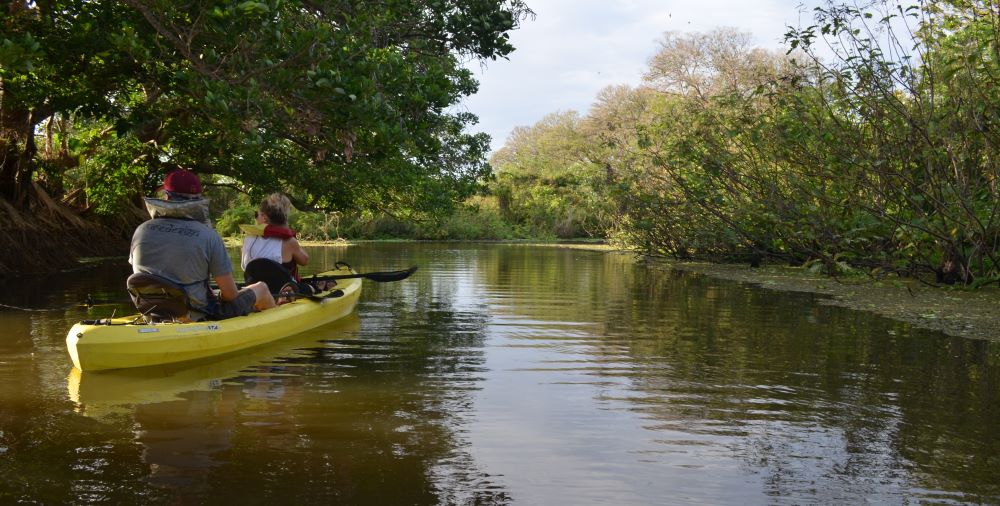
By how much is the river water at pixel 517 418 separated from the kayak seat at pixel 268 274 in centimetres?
63

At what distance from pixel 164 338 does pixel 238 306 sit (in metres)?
0.96

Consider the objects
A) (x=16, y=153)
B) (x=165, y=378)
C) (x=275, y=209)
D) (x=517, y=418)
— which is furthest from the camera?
(x=16, y=153)

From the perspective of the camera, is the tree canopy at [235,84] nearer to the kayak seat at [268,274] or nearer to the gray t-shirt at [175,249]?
the kayak seat at [268,274]

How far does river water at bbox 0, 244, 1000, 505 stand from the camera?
352cm

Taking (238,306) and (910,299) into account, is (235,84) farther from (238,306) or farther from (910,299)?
(910,299)

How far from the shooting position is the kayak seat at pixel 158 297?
19.8ft

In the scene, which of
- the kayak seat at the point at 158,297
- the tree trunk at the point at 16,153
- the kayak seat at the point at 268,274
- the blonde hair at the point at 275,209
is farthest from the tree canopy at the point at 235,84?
the kayak seat at the point at 158,297

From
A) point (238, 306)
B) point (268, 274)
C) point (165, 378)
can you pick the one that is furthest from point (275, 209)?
point (165, 378)

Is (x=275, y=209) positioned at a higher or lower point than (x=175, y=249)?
higher

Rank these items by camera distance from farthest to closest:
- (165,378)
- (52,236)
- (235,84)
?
(52,236), (235,84), (165,378)

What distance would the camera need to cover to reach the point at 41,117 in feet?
44.1

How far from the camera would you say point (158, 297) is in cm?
634

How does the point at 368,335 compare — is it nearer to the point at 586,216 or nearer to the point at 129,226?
the point at 129,226

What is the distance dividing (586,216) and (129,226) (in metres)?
31.7
